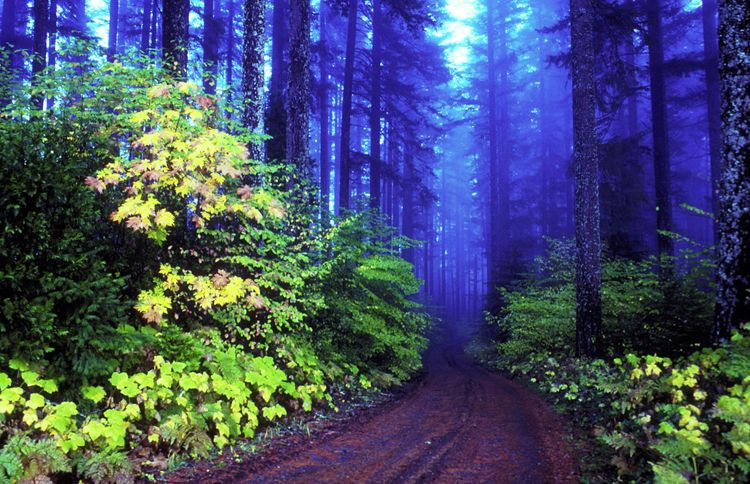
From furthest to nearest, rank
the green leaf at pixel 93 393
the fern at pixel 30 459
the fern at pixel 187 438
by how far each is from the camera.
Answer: the fern at pixel 187 438
the green leaf at pixel 93 393
the fern at pixel 30 459

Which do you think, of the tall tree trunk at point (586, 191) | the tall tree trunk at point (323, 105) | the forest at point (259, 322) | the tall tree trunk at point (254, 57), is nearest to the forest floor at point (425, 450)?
the forest at point (259, 322)

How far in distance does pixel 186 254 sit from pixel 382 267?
488 centimetres

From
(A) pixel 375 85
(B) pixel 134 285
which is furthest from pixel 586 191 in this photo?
(A) pixel 375 85

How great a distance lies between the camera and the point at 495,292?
65.2 feet

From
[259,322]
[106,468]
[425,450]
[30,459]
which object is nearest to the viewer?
[30,459]

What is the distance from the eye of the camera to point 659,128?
1661 centimetres

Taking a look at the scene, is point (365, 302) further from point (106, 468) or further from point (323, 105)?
point (323, 105)

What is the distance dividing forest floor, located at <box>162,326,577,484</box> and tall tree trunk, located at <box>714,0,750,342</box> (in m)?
2.94

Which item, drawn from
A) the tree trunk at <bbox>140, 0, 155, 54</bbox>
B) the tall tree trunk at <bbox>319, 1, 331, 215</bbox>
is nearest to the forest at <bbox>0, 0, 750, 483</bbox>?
the tall tree trunk at <bbox>319, 1, 331, 215</bbox>

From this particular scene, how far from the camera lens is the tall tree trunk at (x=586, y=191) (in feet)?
35.2

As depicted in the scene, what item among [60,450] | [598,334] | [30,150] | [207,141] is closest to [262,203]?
[207,141]

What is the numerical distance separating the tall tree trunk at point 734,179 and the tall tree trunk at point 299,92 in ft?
25.5

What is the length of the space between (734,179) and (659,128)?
1275 cm

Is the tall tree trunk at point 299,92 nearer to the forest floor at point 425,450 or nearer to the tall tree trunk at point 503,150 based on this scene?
the forest floor at point 425,450
